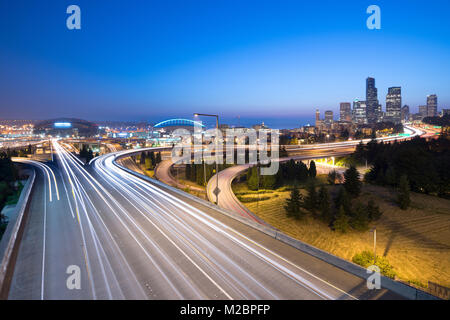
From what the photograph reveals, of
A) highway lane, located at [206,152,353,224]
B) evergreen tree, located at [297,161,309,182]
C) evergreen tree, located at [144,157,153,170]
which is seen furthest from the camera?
evergreen tree, located at [144,157,153,170]

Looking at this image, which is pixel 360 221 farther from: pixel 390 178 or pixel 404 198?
pixel 390 178

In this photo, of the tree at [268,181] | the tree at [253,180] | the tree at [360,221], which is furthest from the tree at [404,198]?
the tree at [253,180]

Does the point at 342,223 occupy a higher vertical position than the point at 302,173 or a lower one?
lower

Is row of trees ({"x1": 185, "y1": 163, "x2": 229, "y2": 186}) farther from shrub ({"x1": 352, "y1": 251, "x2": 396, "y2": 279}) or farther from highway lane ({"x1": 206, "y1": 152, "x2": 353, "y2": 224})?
shrub ({"x1": 352, "y1": 251, "x2": 396, "y2": 279})

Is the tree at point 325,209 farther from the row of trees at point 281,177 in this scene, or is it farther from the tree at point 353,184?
the row of trees at point 281,177

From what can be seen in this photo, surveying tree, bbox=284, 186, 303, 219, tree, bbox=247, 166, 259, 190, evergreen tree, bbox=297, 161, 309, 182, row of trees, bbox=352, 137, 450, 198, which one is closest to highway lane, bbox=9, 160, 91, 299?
tree, bbox=284, 186, 303, 219

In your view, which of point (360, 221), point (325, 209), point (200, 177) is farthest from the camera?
point (200, 177)

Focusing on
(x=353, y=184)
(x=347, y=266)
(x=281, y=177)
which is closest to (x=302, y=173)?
(x=281, y=177)
